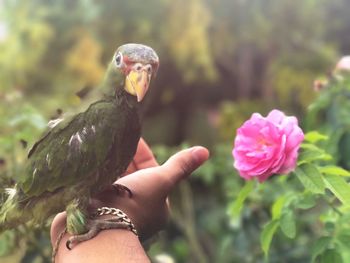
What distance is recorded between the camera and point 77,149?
1.73 ft

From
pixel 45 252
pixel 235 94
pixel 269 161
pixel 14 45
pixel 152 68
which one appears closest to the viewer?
pixel 152 68

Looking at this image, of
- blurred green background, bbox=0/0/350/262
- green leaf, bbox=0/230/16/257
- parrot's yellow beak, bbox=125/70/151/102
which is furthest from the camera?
blurred green background, bbox=0/0/350/262

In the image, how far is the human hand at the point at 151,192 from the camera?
1.95 feet

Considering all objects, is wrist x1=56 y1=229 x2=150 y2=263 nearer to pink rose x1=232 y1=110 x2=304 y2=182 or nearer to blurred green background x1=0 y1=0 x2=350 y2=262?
pink rose x1=232 y1=110 x2=304 y2=182

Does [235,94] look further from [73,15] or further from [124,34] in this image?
[73,15]

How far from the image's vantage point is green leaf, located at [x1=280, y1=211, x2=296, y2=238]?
682 mm

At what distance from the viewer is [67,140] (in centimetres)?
53

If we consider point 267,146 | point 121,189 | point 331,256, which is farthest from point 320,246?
point 121,189

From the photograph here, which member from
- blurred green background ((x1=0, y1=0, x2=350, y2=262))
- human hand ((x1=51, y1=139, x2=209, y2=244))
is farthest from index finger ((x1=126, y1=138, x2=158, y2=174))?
blurred green background ((x1=0, y1=0, x2=350, y2=262))

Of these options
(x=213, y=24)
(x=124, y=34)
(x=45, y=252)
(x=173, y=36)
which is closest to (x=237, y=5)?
(x=213, y=24)

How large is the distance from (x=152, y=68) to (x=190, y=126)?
6.97ft

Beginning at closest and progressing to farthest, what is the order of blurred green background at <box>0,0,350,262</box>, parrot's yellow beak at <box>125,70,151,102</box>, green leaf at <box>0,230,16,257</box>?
1. parrot's yellow beak at <box>125,70,151,102</box>
2. green leaf at <box>0,230,16,257</box>
3. blurred green background at <box>0,0,350,262</box>

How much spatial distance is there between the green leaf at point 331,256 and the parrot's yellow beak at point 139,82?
0.31 meters

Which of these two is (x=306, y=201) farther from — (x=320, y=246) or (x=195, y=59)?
(x=195, y=59)
